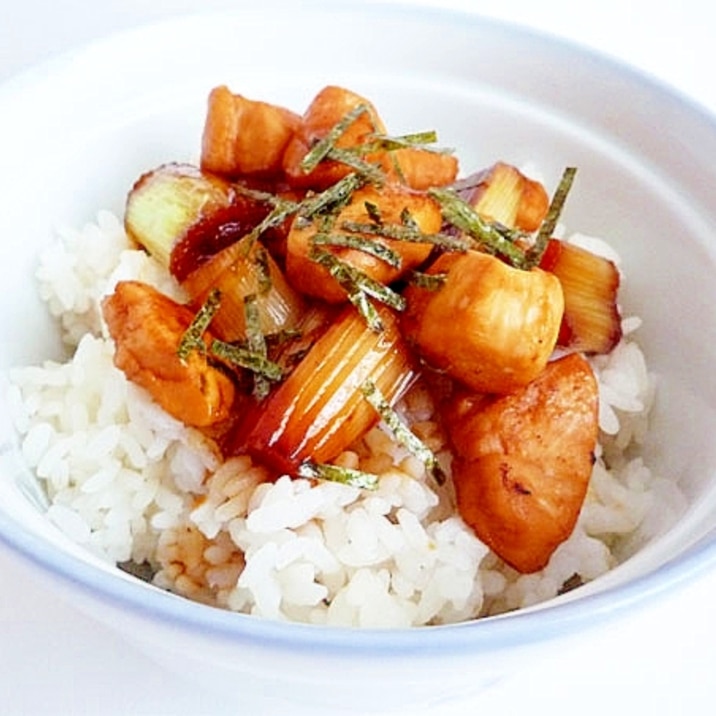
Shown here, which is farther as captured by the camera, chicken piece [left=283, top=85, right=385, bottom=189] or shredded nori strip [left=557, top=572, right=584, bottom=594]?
chicken piece [left=283, top=85, right=385, bottom=189]

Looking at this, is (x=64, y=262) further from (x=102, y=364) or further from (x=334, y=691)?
(x=334, y=691)

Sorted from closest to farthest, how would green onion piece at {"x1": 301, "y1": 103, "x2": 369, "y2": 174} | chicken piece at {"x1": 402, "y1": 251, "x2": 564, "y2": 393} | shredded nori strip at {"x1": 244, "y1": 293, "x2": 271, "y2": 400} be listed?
chicken piece at {"x1": 402, "y1": 251, "x2": 564, "y2": 393}, shredded nori strip at {"x1": 244, "y1": 293, "x2": 271, "y2": 400}, green onion piece at {"x1": 301, "y1": 103, "x2": 369, "y2": 174}

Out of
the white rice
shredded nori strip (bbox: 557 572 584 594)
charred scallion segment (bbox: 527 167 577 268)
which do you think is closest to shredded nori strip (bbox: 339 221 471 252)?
charred scallion segment (bbox: 527 167 577 268)

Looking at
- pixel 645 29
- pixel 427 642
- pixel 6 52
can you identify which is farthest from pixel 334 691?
pixel 645 29

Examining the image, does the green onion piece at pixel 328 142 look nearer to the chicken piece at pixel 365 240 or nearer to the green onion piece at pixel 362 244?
the chicken piece at pixel 365 240

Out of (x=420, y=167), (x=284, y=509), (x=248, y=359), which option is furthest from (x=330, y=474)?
(x=420, y=167)

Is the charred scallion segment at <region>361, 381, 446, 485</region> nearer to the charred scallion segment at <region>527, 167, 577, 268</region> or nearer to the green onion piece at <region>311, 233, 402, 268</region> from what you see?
A: the green onion piece at <region>311, 233, 402, 268</region>
